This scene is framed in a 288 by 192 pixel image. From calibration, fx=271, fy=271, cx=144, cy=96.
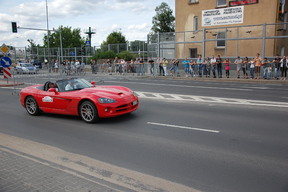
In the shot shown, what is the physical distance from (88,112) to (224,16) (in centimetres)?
2356

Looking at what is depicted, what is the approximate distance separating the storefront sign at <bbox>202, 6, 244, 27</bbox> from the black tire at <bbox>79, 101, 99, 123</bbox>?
23333 millimetres

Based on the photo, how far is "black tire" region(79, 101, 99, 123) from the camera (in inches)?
298

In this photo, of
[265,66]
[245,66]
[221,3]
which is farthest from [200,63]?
[221,3]

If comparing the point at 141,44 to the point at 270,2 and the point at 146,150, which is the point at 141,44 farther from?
the point at 146,150

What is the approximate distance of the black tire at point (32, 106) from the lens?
29.5 ft

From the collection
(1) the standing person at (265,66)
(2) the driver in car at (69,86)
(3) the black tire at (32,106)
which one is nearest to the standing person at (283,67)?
(1) the standing person at (265,66)

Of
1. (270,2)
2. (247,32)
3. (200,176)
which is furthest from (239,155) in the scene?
(270,2)

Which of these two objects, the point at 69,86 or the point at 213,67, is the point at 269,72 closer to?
the point at 213,67

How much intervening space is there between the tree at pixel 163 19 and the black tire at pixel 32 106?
216 ft

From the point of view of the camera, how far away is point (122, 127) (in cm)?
730

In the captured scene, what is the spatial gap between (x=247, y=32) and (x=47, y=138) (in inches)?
787

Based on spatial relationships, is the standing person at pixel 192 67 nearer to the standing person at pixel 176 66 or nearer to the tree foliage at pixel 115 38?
the standing person at pixel 176 66

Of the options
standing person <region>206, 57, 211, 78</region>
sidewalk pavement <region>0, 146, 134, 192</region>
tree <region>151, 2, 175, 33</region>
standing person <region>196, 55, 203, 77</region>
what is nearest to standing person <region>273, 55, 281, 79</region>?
standing person <region>206, 57, 211, 78</region>

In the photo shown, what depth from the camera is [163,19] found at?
7269cm
